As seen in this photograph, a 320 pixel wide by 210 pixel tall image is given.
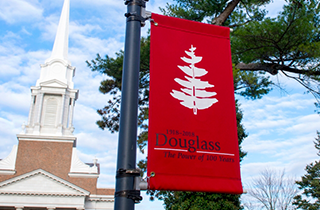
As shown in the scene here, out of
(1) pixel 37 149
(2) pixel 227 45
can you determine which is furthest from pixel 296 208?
(2) pixel 227 45

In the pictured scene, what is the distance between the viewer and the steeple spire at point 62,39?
120 feet

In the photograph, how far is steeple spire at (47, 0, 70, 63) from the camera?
36719mm

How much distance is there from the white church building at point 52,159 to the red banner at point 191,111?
27518 mm

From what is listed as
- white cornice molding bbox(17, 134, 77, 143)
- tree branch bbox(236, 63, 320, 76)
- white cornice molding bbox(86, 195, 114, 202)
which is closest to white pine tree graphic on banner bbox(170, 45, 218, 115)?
tree branch bbox(236, 63, 320, 76)

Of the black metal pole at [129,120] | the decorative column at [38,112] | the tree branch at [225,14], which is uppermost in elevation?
the decorative column at [38,112]

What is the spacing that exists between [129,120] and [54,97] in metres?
34.0

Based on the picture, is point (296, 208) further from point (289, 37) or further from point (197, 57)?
point (197, 57)

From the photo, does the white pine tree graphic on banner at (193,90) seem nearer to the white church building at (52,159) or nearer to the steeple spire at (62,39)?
the white church building at (52,159)

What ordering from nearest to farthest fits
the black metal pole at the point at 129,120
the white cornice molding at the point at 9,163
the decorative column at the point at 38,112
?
the black metal pole at the point at 129,120
the white cornice molding at the point at 9,163
the decorative column at the point at 38,112

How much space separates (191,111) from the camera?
11.1 feet

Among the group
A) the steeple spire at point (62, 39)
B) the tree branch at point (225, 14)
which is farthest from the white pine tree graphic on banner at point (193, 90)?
the steeple spire at point (62, 39)

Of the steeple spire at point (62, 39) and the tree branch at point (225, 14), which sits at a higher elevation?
the steeple spire at point (62, 39)

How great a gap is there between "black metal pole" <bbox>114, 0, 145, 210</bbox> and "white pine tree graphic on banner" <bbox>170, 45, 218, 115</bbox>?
0.65 meters

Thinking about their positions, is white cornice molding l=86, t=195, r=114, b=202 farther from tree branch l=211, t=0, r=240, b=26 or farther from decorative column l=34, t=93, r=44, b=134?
tree branch l=211, t=0, r=240, b=26
